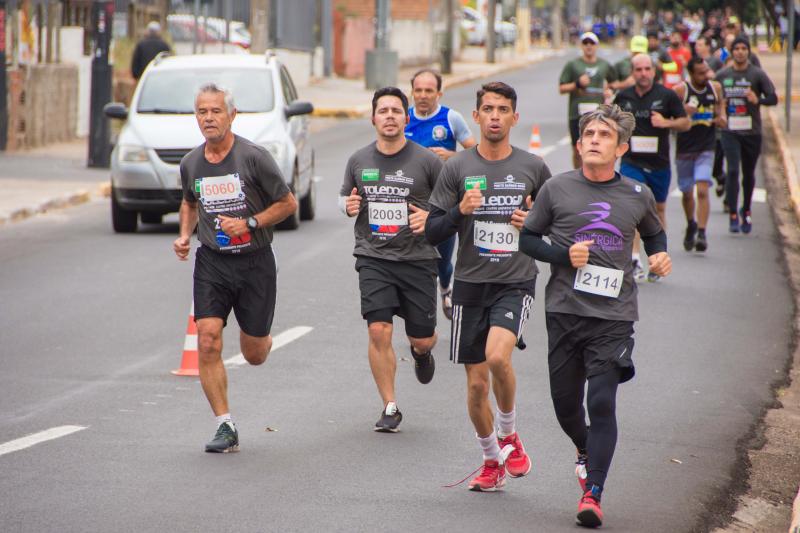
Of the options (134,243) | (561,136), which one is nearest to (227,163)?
(134,243)

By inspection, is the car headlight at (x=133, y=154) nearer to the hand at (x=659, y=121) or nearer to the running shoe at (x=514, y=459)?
the hand at (x=659, y=121)

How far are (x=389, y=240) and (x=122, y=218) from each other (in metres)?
9.20

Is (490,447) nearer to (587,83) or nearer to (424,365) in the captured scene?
(424,365)

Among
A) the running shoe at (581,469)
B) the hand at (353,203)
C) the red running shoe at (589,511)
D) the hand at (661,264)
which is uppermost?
the hand at (353,203)

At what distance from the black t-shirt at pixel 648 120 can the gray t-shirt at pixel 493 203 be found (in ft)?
22.6

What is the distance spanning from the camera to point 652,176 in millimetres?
14352

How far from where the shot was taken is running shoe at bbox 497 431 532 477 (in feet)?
24.3

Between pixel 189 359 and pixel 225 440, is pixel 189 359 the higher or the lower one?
the higher one

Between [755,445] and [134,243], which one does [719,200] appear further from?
[755,445]

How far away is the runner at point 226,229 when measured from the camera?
8.01m

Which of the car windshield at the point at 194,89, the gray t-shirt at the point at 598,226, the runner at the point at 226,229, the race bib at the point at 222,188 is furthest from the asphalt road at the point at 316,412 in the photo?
the car windshield at the point at 194,89

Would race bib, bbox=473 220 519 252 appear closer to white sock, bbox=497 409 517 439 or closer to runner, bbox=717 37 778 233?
white sock, bbox=497 409 517 439

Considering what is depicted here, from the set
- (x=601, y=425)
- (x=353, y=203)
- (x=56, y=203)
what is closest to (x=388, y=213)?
(x=353, y=203)

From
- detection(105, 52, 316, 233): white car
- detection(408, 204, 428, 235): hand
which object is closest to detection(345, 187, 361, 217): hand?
detection(408, 204, 428, 235): hand
